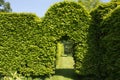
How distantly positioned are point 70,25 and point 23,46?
343 centimetres

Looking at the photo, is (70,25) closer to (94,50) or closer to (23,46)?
(94,50)

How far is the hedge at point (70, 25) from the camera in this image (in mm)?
17656

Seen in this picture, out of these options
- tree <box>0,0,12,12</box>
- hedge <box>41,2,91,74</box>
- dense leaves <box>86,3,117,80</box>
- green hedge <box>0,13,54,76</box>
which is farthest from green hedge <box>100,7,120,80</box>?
tree <box>0,0,12,12</box>

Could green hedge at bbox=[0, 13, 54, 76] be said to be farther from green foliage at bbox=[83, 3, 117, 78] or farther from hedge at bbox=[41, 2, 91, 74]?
green foliage at bbox=[83, 3, 117, 78]

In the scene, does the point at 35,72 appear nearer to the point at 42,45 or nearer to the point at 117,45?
the point at 42,45

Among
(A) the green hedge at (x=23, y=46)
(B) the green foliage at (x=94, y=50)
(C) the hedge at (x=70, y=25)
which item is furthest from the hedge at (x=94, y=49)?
(A) the green hedge at (x=23, y=46)

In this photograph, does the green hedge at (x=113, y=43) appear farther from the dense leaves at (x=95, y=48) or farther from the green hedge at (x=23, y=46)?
the green hedge at (x=23, y=46)

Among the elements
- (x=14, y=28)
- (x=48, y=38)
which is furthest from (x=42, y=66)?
(x=14, y=28)

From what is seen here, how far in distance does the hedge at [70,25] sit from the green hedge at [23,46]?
2.20ft

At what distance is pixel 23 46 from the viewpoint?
1800 centimetres

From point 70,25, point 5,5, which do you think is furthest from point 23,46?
point 5,5

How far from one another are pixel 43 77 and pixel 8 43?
328 cm

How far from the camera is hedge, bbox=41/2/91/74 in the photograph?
695 inches

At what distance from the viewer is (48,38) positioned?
17859 millimetres
